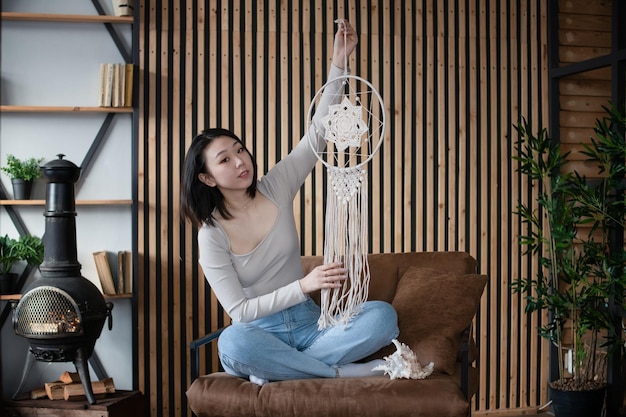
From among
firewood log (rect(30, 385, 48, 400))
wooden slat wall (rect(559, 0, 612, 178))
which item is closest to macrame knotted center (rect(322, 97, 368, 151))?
firewood log (rect(30, 385, 48, 400))

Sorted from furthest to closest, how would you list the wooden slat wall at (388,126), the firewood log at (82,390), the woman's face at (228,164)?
the wooden slat wall at (388,126) → the firewood log at (82,390) → the woman's face at (228,164)

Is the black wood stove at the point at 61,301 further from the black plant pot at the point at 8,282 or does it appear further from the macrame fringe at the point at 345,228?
the macrame fringe at the point at 345,228

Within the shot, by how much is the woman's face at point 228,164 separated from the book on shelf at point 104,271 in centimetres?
157

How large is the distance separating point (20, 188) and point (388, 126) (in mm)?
2225

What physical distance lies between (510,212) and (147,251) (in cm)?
231

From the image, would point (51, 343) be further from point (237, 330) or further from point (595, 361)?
point (595, 361)

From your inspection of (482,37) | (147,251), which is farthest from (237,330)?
(482,37)

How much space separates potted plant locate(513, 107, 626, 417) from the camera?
13.2 feet

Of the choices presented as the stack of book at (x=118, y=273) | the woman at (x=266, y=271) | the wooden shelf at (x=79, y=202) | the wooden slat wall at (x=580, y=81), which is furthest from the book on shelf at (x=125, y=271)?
the wooden slat wall at (x=580, y=81)

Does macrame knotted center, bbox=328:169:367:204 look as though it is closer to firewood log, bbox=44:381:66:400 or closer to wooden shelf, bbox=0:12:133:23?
firewood log, bbox=44:381:66:400

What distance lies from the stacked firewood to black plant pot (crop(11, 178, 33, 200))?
3.38 feet

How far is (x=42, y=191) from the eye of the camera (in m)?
4.40

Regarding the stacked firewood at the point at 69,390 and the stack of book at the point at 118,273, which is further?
the stack of book at the point at 118,273

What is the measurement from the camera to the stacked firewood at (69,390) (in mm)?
3838
